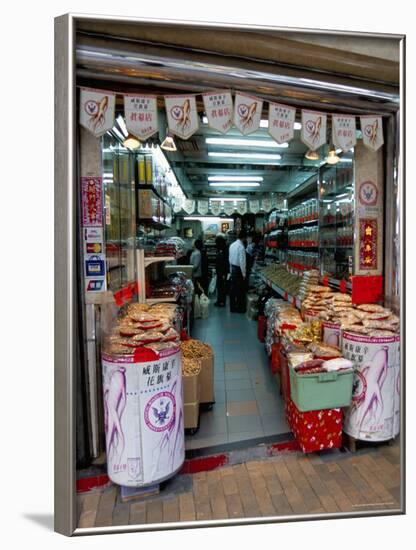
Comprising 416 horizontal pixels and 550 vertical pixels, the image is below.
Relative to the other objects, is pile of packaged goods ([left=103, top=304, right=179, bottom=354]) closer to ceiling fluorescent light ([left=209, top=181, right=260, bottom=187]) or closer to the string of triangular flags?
the string of triangular flags

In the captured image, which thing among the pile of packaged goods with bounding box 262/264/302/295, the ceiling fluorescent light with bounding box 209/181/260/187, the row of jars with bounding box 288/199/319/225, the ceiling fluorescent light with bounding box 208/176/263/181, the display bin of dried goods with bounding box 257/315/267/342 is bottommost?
the display bin of dried goods with bounding box 257/315/267/342

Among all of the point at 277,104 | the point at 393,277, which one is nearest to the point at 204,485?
the point at 393,277

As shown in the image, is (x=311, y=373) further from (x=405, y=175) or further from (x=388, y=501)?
(x=405, y=175)

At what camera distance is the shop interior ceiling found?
2303mm

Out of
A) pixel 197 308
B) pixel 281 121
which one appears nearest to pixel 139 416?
pixel 281 121

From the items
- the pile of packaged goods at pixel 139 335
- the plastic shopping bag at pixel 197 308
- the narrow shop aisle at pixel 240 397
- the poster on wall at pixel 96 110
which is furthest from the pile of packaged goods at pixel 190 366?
the plastic shopping bag at pixel 197 308

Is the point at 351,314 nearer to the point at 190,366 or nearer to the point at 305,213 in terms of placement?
the point at 190,366

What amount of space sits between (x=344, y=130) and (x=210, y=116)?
4.03 feet

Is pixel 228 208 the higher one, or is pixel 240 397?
pixel 228 208

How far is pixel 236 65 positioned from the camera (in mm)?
2559

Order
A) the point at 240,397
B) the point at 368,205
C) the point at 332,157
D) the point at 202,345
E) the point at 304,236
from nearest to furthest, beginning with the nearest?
the point at 368,205 → the point at 202,345 → the point at 240,397 → the point at 332,157 → the point at 304,236

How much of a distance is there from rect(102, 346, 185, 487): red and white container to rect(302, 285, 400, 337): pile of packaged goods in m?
1.70

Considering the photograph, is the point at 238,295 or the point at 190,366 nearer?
the point at 190,366

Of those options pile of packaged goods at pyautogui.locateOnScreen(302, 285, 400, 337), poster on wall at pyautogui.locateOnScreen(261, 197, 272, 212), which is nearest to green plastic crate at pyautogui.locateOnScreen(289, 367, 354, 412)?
pile of packaged goods at pyautogui.locateOnScreen(302, 285, 400, 337)
